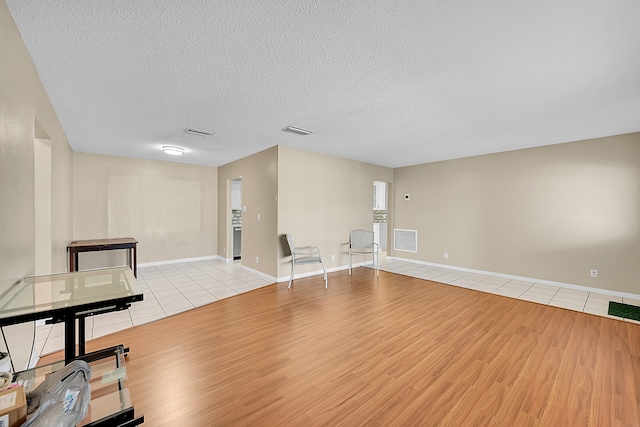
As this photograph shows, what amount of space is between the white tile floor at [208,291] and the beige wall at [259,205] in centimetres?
37

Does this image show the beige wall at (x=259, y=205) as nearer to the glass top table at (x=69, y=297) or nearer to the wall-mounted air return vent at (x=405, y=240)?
the glass top table at (x=69, y=297)

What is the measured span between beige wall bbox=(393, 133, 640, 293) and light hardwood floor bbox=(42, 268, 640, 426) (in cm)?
149

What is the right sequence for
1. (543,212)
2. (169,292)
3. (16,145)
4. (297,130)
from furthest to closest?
(543,212) < (169,292) < (297,130) < (16,145)

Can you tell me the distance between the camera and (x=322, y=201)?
209 inches

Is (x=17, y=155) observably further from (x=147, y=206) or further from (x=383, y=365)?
(x=147, y=206)

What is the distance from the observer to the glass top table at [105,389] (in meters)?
1.08

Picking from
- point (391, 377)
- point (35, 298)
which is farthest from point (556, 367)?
point (35, 298)

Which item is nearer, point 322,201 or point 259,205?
point 259,205

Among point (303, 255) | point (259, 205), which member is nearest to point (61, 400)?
point (303, 255)

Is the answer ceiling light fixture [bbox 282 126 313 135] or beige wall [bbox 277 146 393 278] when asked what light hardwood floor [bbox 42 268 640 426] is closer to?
beige wall [bbox 277 146 393 278]

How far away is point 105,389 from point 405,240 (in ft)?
20.6

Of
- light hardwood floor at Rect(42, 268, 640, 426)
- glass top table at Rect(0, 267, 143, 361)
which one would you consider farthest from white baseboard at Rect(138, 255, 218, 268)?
glass top table at Rect(0, 267, 143, 361)

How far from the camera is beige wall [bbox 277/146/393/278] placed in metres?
4.73

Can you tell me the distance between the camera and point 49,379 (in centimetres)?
115
